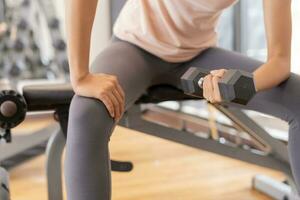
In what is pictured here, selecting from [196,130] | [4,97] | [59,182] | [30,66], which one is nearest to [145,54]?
[4,97]

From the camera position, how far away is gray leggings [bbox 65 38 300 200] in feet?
2.96

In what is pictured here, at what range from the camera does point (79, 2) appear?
102 centimetres

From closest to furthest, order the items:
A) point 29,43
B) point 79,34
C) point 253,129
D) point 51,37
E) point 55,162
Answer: point 79,34 → point 55,162 → point 253,129 → point 51,37 → point 29,43

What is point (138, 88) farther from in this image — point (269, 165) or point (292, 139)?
point (269, 165)

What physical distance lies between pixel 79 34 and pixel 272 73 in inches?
18.7

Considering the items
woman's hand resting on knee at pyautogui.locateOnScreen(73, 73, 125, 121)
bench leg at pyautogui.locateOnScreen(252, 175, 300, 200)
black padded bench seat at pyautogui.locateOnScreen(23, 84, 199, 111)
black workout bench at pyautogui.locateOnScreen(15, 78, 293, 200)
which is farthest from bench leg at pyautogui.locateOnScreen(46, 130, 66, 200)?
bench leg at pyautogui.locateOnScreen(252, 175, 300, 200)

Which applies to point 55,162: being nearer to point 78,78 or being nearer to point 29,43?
point 78,78

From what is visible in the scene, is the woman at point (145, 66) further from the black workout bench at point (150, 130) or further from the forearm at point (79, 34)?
the black workout bench at point (150, 130)

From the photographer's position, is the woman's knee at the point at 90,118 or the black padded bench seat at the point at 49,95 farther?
the black padded bench seat at the point at 49,95

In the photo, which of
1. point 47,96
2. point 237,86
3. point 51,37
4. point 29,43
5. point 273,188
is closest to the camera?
point 237,86

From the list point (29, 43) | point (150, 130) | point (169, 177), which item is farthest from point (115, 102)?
point (29, 43)

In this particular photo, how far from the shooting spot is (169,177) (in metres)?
2.11

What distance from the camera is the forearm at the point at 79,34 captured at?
1025 millimetres

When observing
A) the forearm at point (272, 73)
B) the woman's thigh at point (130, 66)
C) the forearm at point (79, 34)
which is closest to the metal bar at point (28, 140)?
the woman's thigh at point (130, 66)
